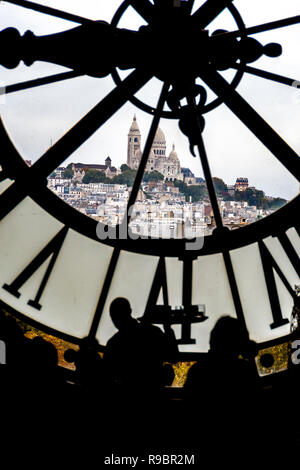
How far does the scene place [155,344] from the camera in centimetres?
170

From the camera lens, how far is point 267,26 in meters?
1.55

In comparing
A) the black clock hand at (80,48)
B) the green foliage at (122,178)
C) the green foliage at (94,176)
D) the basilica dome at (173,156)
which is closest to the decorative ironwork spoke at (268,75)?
the black clock hand at (80,48)

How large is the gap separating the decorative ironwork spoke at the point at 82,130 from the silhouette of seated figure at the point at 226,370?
80 cm

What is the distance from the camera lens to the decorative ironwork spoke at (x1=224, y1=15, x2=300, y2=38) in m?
1.53

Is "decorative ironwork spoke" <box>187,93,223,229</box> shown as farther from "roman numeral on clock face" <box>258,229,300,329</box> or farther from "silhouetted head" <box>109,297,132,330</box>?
"silhouetted head" <box>109,297,132,330</box>

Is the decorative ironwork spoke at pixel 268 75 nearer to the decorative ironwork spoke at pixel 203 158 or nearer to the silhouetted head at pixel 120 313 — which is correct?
the decorative ironwork spoke at pixel 203 158

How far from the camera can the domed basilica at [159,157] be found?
207 cm

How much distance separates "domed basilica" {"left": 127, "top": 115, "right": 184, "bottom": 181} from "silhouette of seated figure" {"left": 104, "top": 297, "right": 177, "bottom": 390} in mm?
641

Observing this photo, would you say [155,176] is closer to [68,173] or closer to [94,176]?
[94,176]

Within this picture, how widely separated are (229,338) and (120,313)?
0.39m

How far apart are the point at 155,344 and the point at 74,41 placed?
0.99 m

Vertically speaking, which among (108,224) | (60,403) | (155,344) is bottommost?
(60,403)
